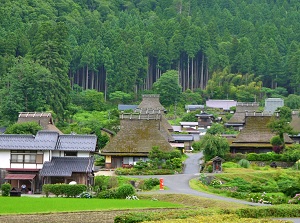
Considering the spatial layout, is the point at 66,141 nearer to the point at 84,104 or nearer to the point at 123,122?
the point at 123,122

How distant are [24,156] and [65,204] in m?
10.6

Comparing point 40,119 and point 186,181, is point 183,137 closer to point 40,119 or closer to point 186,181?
point 40,119

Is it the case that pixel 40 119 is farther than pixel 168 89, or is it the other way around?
pixel 168 89

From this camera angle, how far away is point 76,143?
45281mm

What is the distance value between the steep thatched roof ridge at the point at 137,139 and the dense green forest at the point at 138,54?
20673 millimetres

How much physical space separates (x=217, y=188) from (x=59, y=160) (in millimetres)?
8939

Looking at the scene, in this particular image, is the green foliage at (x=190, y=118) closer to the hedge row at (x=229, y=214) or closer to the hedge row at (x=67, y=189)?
the hedge row at (x=67, y=189)

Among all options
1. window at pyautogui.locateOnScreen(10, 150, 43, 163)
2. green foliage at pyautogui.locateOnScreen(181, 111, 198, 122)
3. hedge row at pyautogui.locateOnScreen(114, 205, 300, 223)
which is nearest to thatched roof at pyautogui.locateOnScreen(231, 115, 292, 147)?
window at pyautogui.locateOnScreen(10, 150, 43, 163)

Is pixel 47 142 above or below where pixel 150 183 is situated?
above

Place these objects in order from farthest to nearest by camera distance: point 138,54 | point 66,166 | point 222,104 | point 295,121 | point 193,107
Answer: point 138,54, point 222,104, point 193,107, point 295,121, point 66,166

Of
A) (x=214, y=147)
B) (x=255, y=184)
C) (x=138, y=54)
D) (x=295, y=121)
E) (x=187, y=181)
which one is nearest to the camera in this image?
(x=255, y=184)

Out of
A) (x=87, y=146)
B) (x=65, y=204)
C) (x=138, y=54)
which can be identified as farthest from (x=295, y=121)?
(x=65, y=204)

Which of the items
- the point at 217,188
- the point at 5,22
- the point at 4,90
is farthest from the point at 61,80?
the point at 217,188

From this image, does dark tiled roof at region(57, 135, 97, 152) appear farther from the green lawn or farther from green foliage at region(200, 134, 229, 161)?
green foliage at region(200, 134, 229, 161)
